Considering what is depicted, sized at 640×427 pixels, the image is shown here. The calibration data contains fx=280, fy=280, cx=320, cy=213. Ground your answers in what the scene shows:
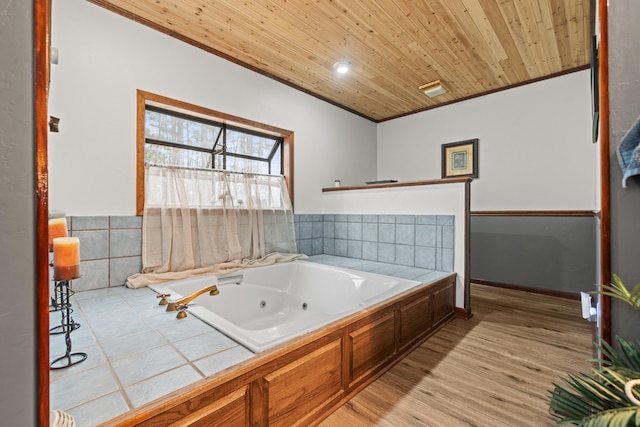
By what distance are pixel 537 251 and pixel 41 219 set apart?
4068 millimetres

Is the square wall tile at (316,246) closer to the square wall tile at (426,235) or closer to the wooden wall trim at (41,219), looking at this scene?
the square wall tile at (426,235)

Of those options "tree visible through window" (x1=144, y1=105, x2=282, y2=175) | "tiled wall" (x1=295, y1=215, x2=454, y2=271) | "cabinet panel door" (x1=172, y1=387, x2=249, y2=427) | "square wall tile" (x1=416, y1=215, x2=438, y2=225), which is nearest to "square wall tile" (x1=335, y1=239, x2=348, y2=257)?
"tiled wall" (x1=295, y1=215, x2=454, y2=271)

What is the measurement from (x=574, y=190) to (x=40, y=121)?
4140 mm

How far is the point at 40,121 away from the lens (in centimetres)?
52

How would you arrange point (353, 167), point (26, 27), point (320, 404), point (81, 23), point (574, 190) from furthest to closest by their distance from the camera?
point (353, 167) < point (574, 190) < point (81, 23) < point (320, 404) < point (26, 27)

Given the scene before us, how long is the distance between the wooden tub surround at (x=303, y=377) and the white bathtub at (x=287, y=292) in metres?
0.22

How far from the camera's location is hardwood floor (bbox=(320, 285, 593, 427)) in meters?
1.37

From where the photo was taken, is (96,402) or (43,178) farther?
(96,402)

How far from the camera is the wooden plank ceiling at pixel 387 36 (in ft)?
6.85

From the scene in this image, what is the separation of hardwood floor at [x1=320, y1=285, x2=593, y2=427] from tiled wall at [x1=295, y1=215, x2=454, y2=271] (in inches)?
26.5

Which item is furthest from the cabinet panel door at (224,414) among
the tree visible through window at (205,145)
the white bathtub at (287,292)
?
the tree visible through window at (205,145)

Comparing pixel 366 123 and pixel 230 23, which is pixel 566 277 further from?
pixel 230 23

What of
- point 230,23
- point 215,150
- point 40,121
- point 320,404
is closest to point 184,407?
point 320,404

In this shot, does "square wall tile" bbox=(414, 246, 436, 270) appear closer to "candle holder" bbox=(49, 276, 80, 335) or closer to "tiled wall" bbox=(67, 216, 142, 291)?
"tiled wall" bbox=(67, 216, 142, 291)
